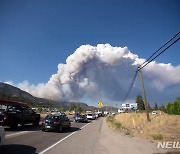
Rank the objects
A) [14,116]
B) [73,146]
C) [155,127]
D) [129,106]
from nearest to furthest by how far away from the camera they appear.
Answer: [73,146] → [14,116] → [155,127] → [129,106]

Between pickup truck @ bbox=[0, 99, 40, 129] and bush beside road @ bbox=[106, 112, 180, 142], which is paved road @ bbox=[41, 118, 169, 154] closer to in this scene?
bush beside road @ bbox=[106, 112, 180, 142]

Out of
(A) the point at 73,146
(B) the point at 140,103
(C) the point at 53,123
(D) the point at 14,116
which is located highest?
(B) the point at 140,103

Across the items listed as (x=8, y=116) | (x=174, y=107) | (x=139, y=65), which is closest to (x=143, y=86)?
(x=139, y=65)

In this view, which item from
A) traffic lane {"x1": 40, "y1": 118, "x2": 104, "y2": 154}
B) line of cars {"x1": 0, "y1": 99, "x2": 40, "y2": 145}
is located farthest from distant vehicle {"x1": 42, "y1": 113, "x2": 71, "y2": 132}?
traffic lane {"x1": 40, "y1": 118, "x2": 104, "y2": 154}

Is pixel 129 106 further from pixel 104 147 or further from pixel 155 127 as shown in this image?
pixel 104 147

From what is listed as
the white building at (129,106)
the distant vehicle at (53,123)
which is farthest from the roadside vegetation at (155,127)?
the white building at (129,106)

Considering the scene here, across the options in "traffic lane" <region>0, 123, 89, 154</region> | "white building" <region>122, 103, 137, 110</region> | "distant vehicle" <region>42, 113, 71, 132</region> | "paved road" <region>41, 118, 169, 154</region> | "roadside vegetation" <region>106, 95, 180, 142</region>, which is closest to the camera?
"traffic lane" <region>0, 123, 89, 154</region>

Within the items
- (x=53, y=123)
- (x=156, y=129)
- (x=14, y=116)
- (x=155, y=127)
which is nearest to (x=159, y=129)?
(x=156, y=129)

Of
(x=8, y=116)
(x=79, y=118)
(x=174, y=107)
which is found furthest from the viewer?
(x=174, y=107)

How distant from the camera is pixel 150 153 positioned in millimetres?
9453

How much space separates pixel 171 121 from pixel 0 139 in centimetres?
2294

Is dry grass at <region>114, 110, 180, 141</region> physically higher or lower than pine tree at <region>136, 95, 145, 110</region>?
lower

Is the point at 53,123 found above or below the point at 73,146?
above

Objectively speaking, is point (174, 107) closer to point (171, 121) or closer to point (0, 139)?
point (171, 121)
